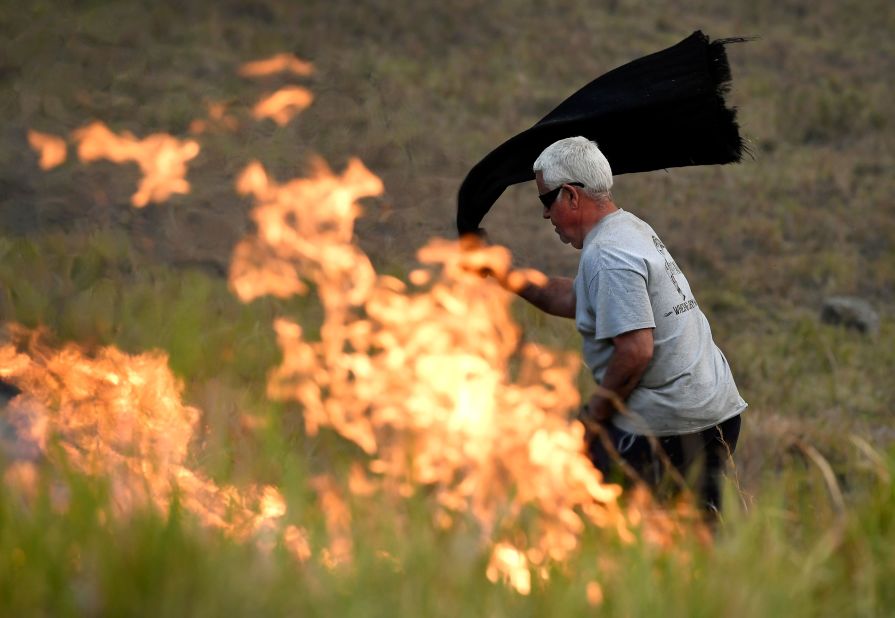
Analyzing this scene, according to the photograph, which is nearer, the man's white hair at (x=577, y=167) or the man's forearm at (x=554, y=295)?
the man's white hair at (x=577, y=167)

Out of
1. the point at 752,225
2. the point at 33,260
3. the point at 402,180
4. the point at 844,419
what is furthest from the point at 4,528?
the point at 752,225

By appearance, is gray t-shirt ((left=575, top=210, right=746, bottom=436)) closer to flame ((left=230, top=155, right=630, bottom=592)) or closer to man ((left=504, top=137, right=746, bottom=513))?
man ((left=504, top=137, right=746, bottom=513))

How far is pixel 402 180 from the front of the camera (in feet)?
36.1

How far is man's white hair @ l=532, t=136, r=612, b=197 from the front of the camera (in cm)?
404

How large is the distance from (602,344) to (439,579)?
146 centimetres

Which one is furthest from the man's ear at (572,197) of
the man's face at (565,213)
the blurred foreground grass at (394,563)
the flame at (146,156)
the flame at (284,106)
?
the flame at (284,106)

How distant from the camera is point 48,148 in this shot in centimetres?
1062

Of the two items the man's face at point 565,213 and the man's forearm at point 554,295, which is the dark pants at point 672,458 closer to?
the man's forearm at point 554,295

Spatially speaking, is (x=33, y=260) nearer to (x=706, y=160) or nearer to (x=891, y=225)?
(x=706, y=160)

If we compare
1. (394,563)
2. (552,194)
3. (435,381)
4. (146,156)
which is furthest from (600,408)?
(146,156)

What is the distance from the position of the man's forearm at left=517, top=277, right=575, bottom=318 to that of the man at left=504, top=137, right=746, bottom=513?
0.40m

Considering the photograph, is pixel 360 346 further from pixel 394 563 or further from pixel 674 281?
pixel 394 563

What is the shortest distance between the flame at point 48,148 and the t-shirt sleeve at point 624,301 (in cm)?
779

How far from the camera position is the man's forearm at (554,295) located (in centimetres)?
459
